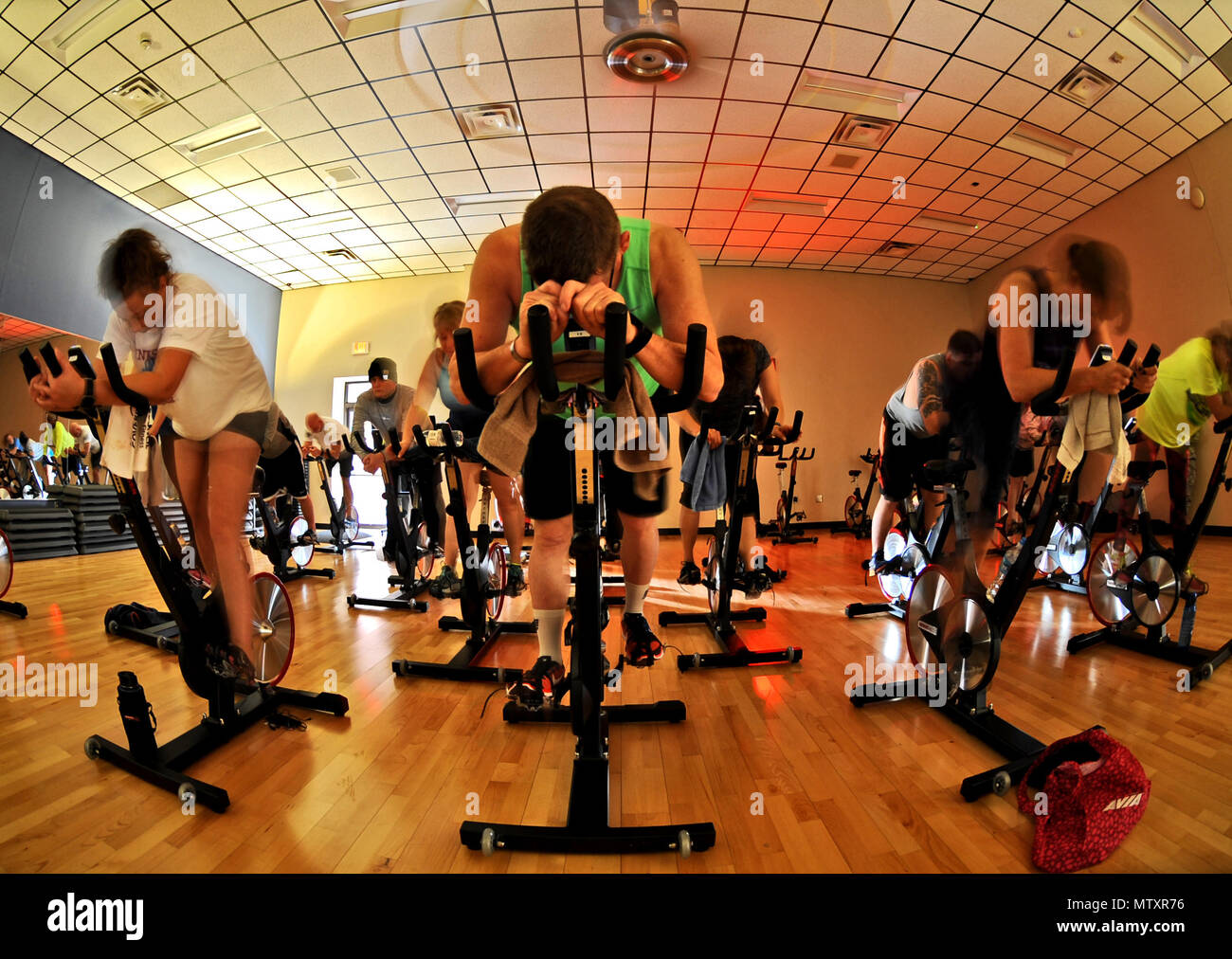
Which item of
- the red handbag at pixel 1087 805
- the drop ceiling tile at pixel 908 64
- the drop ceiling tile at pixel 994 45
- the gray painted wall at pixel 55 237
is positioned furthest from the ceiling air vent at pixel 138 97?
the red handbag at pixel 1087 805

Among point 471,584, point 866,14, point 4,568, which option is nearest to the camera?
point 866,14

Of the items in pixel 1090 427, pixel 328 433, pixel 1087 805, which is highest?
pixel 328 433

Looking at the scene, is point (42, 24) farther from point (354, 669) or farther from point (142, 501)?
point (354, 669)

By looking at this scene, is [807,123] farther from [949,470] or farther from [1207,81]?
[949,470]

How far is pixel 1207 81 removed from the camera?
3.69 feet

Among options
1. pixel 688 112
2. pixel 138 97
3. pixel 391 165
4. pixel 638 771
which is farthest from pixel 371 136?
pixel 638 771

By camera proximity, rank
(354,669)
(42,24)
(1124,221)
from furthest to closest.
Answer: (354,669) < (1124,221) < (42,24)

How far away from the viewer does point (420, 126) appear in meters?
1.41

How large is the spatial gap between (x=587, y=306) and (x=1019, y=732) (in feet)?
5.07

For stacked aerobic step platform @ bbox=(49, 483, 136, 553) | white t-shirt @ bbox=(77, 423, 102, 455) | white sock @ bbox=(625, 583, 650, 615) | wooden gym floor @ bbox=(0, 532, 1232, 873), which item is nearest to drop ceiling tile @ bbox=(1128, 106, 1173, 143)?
wooden gym floor @ bbox=(0, 532, 1232, 873)

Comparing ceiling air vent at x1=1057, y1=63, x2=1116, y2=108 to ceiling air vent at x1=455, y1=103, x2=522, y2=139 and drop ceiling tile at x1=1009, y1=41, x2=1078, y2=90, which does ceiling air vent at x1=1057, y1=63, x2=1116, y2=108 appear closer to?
drop ceiling tile at x1=1009, y1=41, x2=1078, y2=90

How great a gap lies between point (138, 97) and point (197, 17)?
1.08 ft

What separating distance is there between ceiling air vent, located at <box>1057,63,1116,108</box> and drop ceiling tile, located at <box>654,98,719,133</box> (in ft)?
2.52
